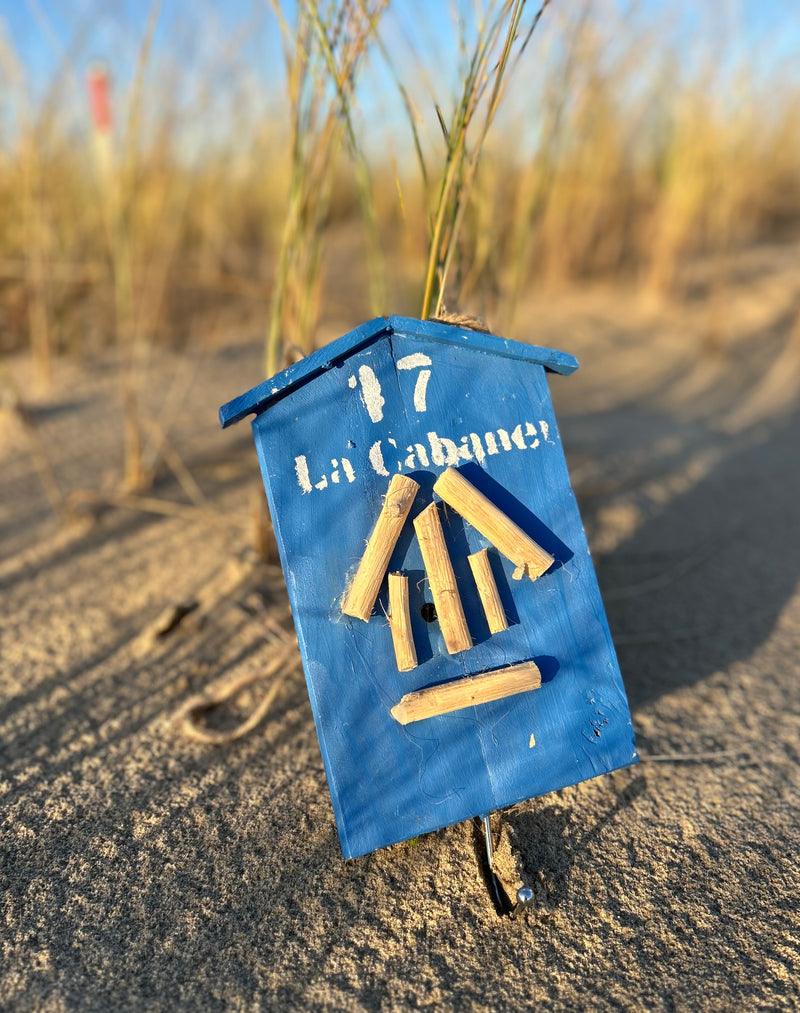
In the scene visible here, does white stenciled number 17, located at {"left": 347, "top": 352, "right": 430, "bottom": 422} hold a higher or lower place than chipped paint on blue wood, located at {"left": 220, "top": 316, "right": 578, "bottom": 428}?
lower

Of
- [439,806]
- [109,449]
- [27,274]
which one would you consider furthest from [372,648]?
[27,274]

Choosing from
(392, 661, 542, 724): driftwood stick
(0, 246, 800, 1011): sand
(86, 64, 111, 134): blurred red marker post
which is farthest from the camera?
(86, 64, 111, 134): blurred red marker post

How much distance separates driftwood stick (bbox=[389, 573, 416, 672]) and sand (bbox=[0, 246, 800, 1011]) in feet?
1.16

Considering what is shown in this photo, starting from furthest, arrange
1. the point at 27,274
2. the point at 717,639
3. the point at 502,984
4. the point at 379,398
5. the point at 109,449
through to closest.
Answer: the point at 27,274 < the point at 109,449 < the point at 717,639 < the point at 379,398 < the point at 502,984

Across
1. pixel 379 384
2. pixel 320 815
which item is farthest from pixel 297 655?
pixel 379 384

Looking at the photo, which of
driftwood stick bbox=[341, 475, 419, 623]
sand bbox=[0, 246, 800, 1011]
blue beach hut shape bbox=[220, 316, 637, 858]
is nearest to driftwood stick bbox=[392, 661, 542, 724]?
blue beach hut shape bbox=[220, 316, 637, 858]

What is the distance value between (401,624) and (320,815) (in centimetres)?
42

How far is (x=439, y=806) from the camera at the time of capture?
123 cm

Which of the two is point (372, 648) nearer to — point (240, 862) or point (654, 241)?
point (240, 862)

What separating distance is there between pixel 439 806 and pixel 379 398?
69 cm

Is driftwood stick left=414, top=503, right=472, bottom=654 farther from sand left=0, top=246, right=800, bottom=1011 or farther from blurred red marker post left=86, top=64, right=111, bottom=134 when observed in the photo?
blurred red marker post left=86, top=64, right=111, bottom=134

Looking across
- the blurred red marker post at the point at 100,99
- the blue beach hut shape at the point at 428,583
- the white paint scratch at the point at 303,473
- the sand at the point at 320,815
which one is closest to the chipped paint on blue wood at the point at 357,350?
the blue beach hut shape at the point at 428,583

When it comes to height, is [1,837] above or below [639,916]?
above

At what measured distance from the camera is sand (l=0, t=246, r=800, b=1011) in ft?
3.59
